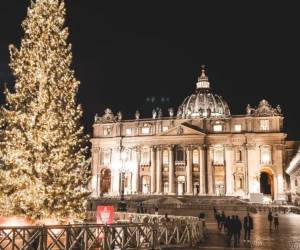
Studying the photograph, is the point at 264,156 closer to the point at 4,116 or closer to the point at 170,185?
the point at 170,185

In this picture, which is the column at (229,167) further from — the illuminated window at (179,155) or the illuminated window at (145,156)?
the illuminated window at (145,156)

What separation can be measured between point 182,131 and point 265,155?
617 inches

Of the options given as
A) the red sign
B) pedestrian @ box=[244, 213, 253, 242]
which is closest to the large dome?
pedestrian @ box=[244, 213, 253, 242]

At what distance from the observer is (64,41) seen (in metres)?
19.3

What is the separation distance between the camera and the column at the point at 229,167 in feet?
253

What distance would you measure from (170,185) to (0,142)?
63814 millimetres

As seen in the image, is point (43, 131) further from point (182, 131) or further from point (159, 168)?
point (159, 168)

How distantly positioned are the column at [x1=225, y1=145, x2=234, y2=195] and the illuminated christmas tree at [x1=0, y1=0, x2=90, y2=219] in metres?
61.0

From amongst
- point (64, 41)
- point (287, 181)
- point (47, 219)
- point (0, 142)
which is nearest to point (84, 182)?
point (47, 219)

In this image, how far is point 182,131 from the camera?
80562 mm

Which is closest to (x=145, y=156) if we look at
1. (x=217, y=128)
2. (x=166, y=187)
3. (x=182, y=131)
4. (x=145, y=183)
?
(x=145, y=183)

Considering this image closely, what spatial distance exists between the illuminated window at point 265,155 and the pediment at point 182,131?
11.3 metres

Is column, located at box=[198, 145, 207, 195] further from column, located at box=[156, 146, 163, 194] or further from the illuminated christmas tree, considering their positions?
the illuminated christmas tree

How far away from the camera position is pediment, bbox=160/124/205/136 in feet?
262
